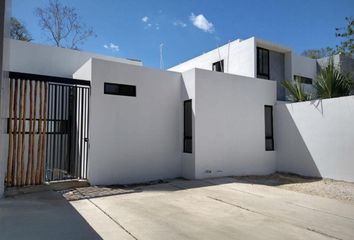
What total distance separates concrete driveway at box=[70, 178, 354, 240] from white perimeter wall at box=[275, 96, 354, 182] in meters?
2.51

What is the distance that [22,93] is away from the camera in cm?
697

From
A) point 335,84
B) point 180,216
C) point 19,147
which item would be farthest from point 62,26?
point 180,216

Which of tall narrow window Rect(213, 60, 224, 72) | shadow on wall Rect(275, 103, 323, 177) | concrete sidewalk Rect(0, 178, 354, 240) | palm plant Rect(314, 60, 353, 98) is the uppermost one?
tall narrow window Rect(213, 60, 224, 72)

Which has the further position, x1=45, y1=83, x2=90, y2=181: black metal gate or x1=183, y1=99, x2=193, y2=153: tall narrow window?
x1=183, y1=99, x2=193, y2=153: tall narrow window

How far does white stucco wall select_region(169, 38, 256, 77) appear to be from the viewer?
1175cm

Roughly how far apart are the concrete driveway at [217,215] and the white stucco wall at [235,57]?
643cm

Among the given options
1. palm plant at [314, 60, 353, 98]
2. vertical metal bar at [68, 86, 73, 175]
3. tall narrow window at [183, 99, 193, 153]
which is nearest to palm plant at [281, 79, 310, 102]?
palm plant at [314, 60, 353, 98]

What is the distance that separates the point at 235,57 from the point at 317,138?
5.51 metres

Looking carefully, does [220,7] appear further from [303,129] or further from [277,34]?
[303,129]

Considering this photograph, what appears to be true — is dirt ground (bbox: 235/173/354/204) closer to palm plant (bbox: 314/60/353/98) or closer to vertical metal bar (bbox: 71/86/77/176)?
palm plant (bbox: 314/60/353/98)

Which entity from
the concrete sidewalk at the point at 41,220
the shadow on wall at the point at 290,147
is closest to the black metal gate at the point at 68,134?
the concrete sidewalk at the point at 41,220

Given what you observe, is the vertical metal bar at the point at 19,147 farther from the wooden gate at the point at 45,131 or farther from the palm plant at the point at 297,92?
the palm plant at the point at 297,92

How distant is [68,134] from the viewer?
346 inches

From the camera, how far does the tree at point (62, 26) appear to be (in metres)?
18.1
